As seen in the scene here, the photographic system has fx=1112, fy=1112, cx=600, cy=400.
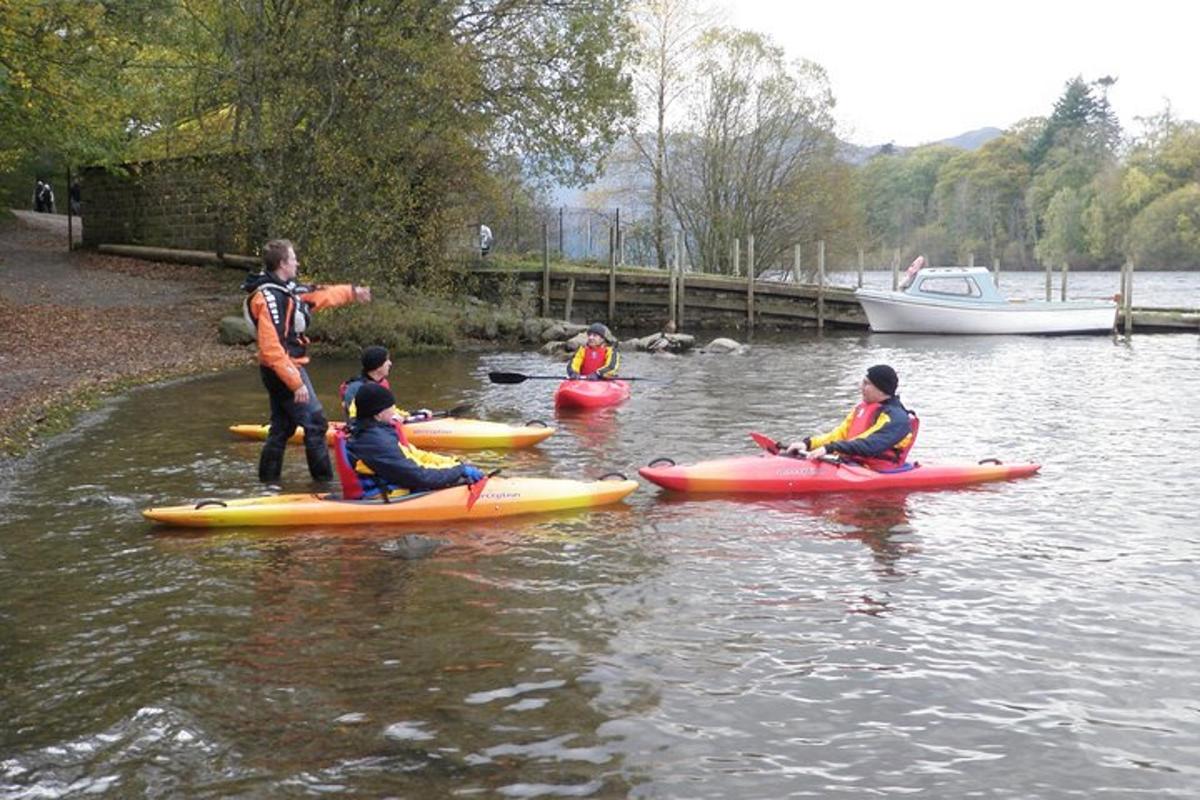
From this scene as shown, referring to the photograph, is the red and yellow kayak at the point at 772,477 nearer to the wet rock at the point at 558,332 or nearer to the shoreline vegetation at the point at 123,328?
the shoreline vegetation at the point at 123,328

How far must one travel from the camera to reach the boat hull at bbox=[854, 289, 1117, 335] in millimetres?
27891

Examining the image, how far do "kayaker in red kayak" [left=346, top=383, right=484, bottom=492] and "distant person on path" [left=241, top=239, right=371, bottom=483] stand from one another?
65 centimetres

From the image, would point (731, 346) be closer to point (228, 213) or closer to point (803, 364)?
point (803, 364)

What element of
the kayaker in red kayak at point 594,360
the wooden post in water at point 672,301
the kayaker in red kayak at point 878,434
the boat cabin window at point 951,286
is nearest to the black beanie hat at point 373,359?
the kayaker in red kayak at point 878,434

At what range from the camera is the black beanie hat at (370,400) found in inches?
301

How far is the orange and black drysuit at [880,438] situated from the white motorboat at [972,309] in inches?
772

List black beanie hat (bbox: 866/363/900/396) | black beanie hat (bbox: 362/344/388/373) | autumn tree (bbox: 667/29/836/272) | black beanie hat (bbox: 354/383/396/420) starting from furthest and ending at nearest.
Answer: autumn tree (bbox: 667/29/836/272) → black beanie hat (bbox: 866/363/900/396) → black beanie hat (bbox: 362/344/388/373) → black beanie hat (bbox: 354/383/396/420)

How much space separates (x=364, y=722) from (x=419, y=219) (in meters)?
18.1

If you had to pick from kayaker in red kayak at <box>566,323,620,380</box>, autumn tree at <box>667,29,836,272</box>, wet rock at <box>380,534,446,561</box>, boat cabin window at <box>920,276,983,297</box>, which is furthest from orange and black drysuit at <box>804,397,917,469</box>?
autumn tree at <box>667,29,836,272</box>

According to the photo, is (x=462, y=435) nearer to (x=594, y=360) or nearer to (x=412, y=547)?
(x=594, y=360)

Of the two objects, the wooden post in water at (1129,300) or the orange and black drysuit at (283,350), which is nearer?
the orange and black drysuit at (283,350)

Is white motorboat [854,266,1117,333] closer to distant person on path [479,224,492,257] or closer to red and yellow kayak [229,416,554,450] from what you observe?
distant person on path [479,224,492,257]

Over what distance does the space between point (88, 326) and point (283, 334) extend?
42.5 ft

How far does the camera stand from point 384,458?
8.02 metres
